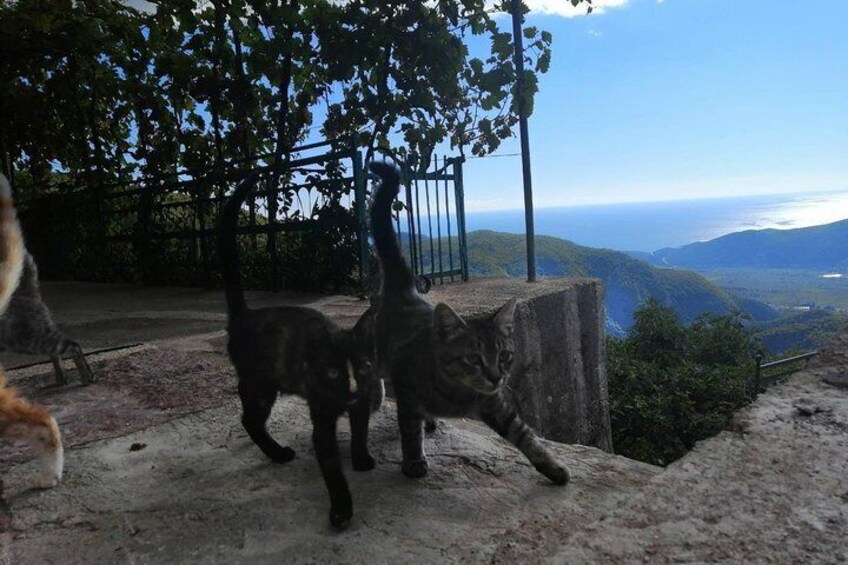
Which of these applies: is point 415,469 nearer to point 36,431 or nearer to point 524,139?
point 36,431

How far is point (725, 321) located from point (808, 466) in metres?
11.8

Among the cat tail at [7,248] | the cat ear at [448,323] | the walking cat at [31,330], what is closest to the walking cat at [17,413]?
the cat tail at [7,248]

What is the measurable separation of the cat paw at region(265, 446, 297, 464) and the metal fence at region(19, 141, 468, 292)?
2733 mm

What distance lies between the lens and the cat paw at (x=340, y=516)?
1985mm

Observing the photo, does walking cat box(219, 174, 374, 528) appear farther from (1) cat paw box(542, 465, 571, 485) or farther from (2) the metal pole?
(2) the metal pole

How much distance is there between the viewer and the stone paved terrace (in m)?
1.87

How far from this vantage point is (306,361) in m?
1.94

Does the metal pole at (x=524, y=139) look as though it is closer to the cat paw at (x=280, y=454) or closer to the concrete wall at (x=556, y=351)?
the concrete wall at (x=556, y=351)

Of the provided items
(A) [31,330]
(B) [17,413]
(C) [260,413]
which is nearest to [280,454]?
(C) [260,413]

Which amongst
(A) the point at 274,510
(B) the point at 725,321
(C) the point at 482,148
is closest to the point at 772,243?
(B) the point at 725,321

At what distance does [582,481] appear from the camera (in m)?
2.38

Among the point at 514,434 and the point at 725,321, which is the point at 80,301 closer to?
the point at 514,434

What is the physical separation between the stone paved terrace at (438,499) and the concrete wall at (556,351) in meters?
1.76

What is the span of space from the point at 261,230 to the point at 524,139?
352 centimetres
